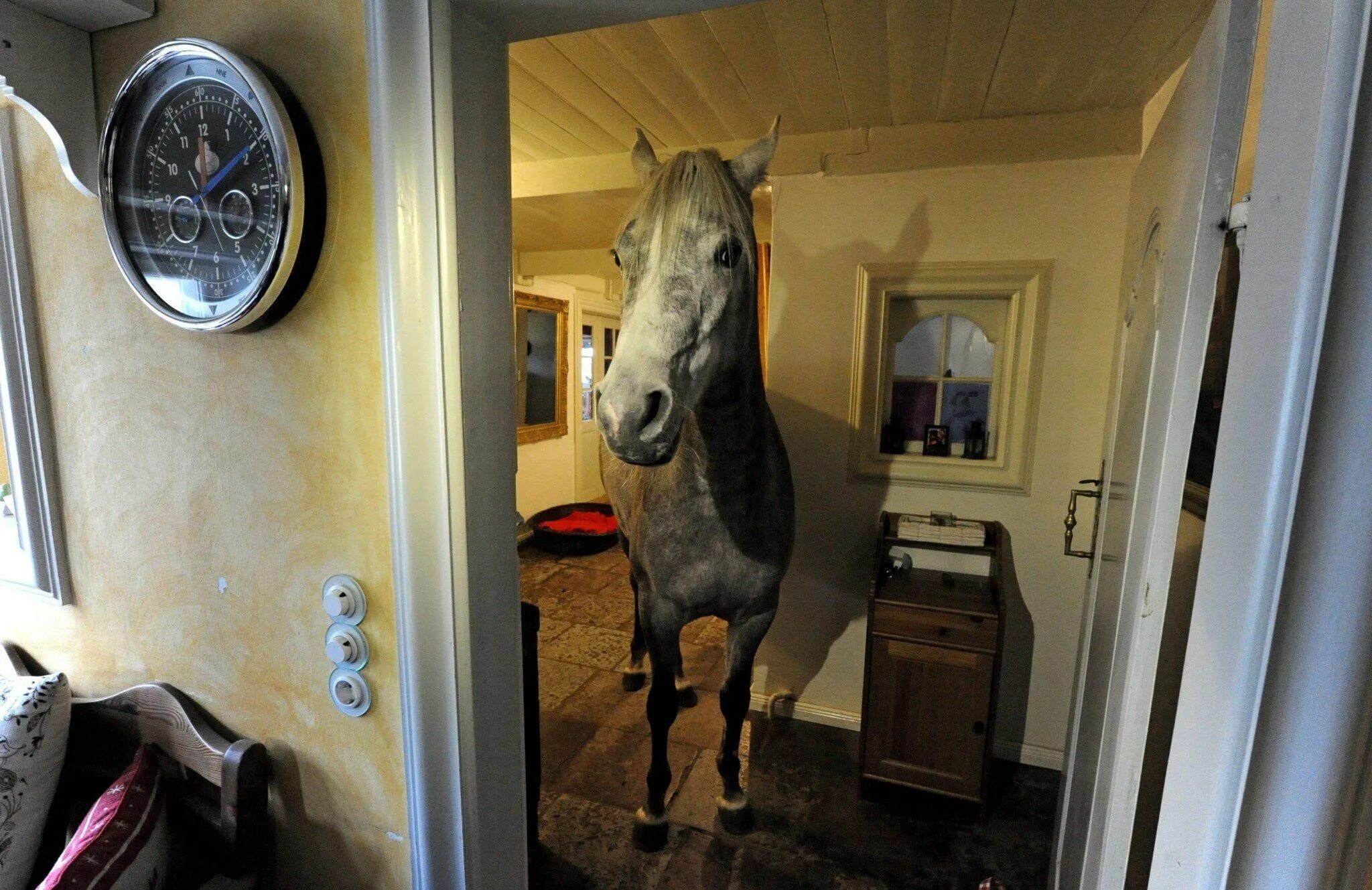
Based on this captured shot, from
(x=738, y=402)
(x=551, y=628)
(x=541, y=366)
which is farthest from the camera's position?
(x=541, y=366)

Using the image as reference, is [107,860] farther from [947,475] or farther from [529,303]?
[529,303]

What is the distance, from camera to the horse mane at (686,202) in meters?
1.17

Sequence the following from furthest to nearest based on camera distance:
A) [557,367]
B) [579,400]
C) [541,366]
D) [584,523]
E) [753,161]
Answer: [579,400] → [557,367] → [541,366] → [584,523] → [753,161]

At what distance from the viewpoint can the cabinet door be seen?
5.87 ft

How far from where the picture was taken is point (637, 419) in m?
1.04

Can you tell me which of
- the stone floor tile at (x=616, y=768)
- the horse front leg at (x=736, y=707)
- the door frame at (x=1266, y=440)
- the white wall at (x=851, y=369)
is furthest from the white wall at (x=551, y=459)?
the door frame at (x=1266, y=440)

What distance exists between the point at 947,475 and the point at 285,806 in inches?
80.3

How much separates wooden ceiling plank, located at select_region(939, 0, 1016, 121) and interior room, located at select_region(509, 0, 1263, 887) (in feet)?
0.03

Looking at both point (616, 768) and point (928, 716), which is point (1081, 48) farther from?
point (616, 768)

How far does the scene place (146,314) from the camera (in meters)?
0.94

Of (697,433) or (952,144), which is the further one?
(952,144)

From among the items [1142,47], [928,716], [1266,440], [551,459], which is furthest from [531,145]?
[551,459]

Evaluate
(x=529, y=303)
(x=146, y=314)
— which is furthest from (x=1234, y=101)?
(x=529, y=303)

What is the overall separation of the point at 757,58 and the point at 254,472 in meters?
1.49
